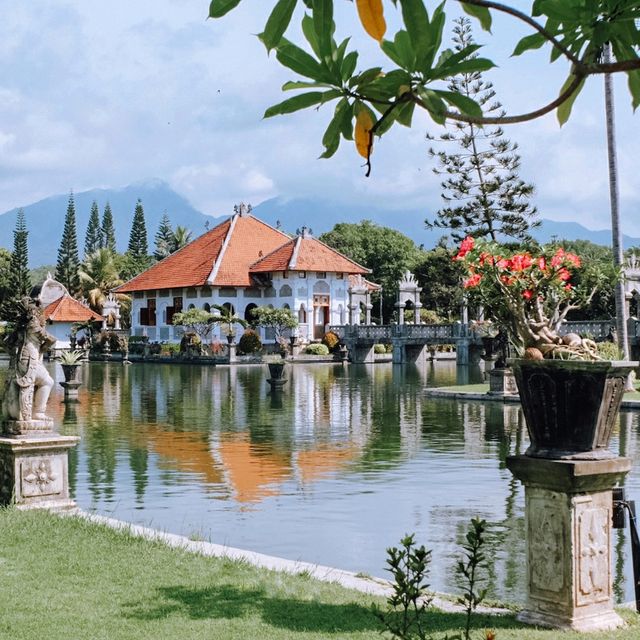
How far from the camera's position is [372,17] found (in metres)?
1.96

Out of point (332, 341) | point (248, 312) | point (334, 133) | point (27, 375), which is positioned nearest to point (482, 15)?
point (334, 133)

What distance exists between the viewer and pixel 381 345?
50094 millimetres

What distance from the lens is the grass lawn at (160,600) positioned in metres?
4.71

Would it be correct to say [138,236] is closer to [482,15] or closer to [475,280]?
[475,280]

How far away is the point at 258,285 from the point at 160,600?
154 feet

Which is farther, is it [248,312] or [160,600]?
[248,312]

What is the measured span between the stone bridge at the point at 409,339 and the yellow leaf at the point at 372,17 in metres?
41.1

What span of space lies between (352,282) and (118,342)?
45.3ft

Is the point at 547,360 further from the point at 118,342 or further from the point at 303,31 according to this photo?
the point at 118,342

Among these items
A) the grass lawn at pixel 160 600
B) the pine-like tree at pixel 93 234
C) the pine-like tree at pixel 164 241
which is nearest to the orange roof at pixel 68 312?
the pine-like tree at pixel 164 241

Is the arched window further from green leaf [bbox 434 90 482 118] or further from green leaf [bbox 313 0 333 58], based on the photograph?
green leaf [bbox 313 0 333 58]

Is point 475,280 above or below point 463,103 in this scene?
below

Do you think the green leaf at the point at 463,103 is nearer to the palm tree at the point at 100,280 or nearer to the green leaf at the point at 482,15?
the green leaf at the point at 482,15

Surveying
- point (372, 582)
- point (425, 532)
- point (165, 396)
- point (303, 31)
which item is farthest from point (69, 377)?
point (303, 31)
